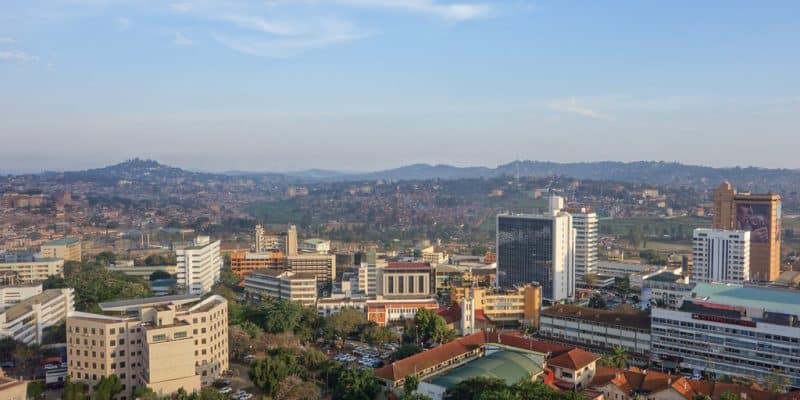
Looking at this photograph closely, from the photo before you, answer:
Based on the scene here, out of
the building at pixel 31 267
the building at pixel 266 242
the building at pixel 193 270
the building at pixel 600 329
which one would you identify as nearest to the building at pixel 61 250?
the building at pixel 31 267

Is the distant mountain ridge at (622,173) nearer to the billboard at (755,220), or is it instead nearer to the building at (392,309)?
the billboard at (755,220)

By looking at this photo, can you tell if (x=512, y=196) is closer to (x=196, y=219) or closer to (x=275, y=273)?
(x=196, y=219)

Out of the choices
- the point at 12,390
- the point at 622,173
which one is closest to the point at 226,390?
the point at 12,390

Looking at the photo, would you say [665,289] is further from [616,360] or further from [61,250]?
[61,250]

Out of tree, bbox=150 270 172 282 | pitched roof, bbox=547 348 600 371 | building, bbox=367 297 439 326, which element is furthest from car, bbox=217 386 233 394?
tree, bbox=150 270 172 282

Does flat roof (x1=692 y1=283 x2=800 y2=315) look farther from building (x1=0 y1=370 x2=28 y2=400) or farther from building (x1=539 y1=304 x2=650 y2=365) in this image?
building (x1=0 y1=370 x2=28 y2=400)
